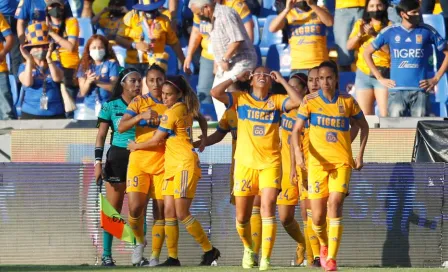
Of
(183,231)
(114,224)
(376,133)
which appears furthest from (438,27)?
(114,224)

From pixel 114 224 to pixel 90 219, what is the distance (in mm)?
1164

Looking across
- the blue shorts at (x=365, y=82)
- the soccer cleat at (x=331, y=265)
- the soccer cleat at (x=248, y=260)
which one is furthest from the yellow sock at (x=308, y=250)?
the blue shorts at (x=365, y=82)

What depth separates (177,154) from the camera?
1105cm

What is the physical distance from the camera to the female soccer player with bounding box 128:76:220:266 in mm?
11008

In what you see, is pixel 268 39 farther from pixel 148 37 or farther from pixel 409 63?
pixel 409 63

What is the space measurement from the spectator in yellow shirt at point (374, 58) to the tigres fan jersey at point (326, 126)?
12.4 feet

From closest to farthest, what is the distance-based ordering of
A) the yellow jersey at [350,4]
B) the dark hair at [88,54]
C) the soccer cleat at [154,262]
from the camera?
the soccer cleat at [154,262] → the dark hair at [88,54] → the yellow jersey at [350,4]

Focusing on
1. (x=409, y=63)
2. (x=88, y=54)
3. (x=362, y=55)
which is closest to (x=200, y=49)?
(x=88, y=54)

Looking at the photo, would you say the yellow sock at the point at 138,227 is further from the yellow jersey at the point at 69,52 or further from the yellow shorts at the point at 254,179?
the yellow jersey at the point at 69,52

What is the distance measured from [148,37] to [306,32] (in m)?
2.17

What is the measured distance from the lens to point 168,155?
36.4 ft

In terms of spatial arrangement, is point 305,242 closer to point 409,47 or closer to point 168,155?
point 168,155

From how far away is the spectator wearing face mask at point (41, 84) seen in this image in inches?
578

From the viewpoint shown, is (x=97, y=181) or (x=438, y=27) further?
(x=438, y=27)
